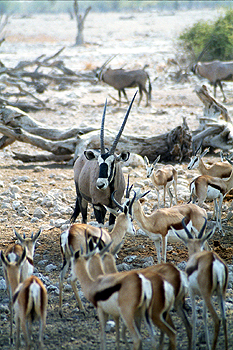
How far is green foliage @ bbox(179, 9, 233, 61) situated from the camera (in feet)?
83.9

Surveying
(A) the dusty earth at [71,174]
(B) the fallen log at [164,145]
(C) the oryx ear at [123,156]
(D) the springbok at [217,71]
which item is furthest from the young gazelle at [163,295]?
(D) the springbok at [217,71]

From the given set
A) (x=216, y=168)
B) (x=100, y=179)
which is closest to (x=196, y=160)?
(x=216, y=168)

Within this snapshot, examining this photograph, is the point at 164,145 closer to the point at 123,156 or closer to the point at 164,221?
the point at 123,156

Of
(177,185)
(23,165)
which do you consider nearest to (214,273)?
(177,185)

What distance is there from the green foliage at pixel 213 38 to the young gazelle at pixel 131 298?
2343 centimetres

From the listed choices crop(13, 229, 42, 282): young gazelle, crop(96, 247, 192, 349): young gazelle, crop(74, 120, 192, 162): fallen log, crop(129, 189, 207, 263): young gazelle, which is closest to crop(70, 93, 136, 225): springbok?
crop(129, 189, 207, 263): young gazelle

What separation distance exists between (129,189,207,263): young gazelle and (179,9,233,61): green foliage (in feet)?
70.2

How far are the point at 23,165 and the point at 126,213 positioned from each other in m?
5.96

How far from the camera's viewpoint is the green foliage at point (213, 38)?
1006 inches

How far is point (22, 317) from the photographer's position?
143 inches

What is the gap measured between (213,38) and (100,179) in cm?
2205

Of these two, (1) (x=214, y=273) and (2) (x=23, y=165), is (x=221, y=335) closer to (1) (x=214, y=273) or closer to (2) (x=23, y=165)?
(1) (x=214, y=273)

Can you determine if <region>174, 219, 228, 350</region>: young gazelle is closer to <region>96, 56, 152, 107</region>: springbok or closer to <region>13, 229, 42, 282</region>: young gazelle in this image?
<region>13, 229, 42, 282</region>: young gazelle

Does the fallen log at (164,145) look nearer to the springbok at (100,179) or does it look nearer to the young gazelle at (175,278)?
the springbok at (100,179)
